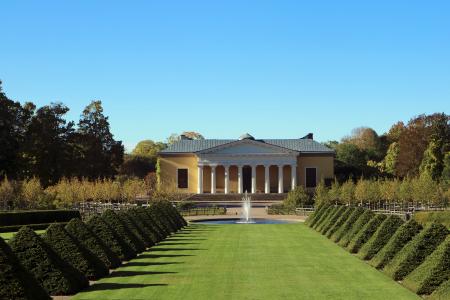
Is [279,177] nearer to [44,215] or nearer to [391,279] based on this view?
[44,215]

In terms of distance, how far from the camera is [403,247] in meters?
23.1

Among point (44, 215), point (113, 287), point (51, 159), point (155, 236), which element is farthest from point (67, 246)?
point (51, 159)

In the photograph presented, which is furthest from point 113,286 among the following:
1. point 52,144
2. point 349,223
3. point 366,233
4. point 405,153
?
point 405,153

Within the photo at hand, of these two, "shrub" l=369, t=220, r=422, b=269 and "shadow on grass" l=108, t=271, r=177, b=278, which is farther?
"shrub" l=369, t=220, r=422, b=269

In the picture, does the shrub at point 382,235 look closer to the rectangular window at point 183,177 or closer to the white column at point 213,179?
the white column at point 213,179

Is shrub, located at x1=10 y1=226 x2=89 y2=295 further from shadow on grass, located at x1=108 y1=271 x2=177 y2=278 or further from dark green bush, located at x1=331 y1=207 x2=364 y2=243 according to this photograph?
dark green bush, located at x1=331 y1=207 x2=364 y2=243

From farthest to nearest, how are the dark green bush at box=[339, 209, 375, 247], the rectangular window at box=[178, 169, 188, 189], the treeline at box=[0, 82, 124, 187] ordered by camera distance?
the rectangular window at box=[178, 169, 188, 189]
the treeline at box=[0, 82, 124, 187]
the dark green bush at box=[339, 209, 375, 247]

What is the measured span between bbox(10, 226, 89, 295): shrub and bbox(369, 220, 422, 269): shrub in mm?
10883

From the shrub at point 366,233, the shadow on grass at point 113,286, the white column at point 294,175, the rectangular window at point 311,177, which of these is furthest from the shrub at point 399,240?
the rectangular window at point 311,177

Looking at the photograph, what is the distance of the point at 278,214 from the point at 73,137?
35.7 m

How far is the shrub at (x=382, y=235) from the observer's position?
27047 mm

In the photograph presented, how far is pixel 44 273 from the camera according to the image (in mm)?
18859

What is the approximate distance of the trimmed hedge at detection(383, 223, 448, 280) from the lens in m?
21.4

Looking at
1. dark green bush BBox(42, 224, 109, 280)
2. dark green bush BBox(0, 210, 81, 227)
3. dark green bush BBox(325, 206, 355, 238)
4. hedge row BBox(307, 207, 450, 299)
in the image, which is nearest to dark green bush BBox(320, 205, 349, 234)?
dark green bush BBox(325, 206, 355, 238)
